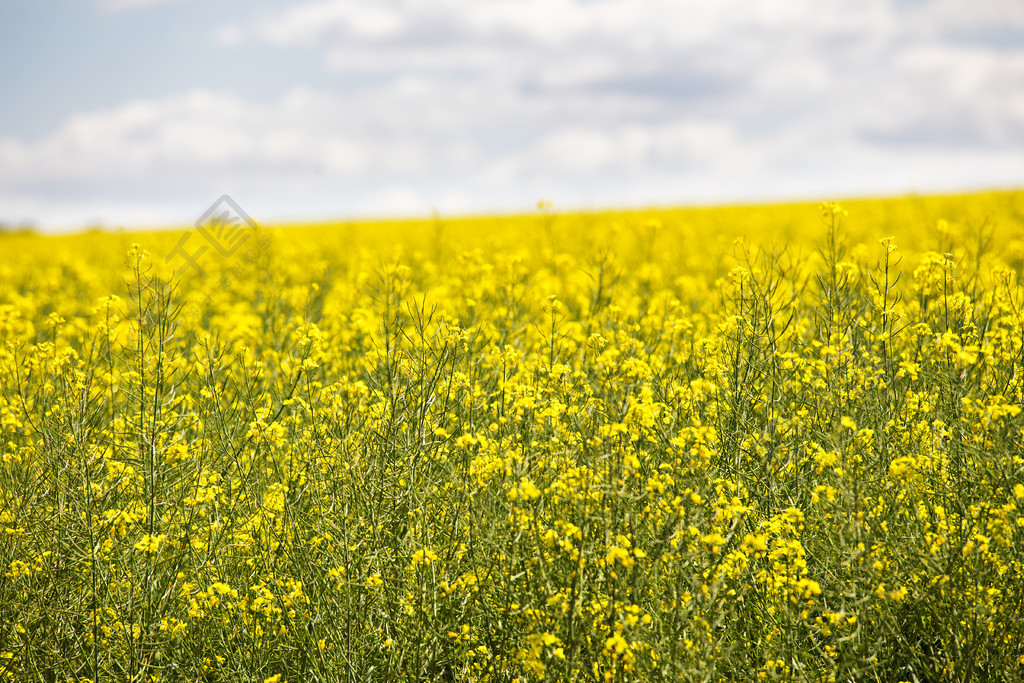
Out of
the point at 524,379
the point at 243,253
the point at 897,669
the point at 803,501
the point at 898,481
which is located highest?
the point at 243,253

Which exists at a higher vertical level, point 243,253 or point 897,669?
point 243,253

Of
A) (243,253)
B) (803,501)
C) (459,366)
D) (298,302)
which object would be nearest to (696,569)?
(803,501)

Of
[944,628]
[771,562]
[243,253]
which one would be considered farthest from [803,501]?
[243,253]

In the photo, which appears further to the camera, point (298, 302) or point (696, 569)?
point (298, 302)

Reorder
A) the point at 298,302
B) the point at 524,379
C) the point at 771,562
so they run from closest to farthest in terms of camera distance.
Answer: the point at 771,562, the point at 524,379, the point at 298,302

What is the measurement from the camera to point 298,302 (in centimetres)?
776

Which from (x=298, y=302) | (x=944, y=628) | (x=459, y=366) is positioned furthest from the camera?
(x=298, y=302)

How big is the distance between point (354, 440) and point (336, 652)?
3.27 ft

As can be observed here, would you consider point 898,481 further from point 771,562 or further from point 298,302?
point 298,302

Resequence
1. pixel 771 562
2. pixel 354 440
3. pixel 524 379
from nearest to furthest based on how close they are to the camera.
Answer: pixel 771 562, pixel 354 440, pixel 524 379

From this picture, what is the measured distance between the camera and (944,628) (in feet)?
10.8

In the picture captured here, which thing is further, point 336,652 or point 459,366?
point 459,366

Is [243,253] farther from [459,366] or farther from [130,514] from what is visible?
[130,514]

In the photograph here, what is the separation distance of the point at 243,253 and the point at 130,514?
32.3ft
